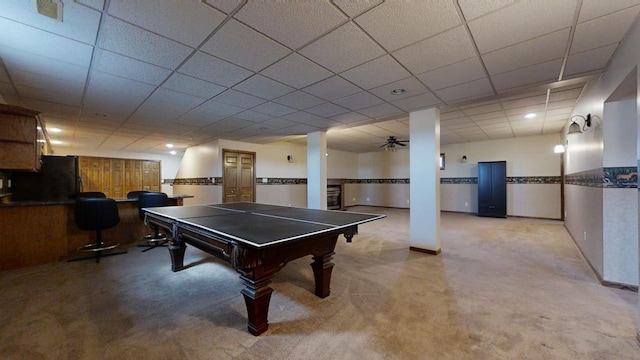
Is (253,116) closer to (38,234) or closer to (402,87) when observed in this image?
(402,87)

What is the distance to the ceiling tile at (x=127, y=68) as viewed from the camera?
233 centimetres

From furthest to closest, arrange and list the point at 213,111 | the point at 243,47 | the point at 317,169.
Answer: the point at 317,169 → the point at 213,111 → the point at 243,47

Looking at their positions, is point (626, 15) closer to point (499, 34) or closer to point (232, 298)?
point (499, 34)

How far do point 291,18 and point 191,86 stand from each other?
185 centimetres

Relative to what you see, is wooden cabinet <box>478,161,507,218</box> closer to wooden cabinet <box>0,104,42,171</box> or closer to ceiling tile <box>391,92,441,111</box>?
ceiling tile <box>391,92,441,111</box>

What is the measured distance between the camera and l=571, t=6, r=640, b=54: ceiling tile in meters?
1.80

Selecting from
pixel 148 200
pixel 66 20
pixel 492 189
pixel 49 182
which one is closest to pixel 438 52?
pixel 66 20

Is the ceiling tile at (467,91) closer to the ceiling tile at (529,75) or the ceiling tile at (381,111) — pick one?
the ceiling tile at (529,75)

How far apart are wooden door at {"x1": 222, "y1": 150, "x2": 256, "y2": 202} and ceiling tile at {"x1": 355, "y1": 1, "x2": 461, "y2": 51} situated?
5532mm

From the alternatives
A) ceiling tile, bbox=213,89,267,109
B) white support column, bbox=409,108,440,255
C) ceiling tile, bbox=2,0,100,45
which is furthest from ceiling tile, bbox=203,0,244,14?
white support column, bbox=409,108,440,255

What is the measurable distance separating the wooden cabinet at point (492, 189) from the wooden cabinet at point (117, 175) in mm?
11517

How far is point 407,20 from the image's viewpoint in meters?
1.83

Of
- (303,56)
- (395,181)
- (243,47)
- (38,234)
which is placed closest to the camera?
(243,47)

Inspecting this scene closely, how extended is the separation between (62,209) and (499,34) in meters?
5.74
